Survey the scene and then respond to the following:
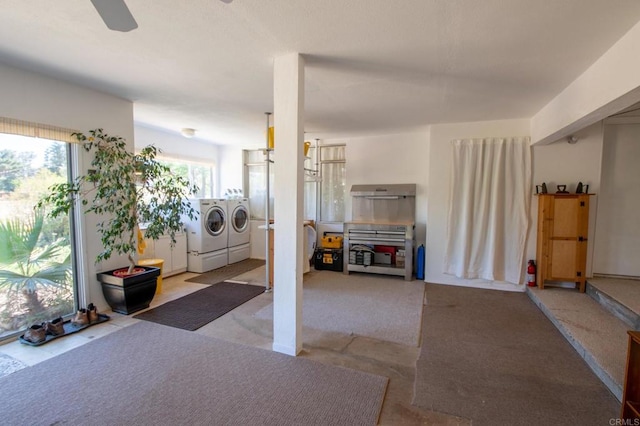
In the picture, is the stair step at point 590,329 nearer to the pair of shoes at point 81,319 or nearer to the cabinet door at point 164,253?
the pair of shoes at point 81,319

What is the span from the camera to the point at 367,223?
491cm

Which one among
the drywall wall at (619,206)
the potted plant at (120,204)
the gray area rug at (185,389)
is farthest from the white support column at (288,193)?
the drywall wall at (619,206)

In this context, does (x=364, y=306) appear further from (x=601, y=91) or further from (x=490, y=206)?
(x=601, y=91)

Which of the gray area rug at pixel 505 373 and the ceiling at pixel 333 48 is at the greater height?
the ceiling at pixel 333 48

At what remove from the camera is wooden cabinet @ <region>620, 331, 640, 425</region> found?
160 cm

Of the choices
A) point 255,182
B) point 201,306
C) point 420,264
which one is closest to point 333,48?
point 201,306

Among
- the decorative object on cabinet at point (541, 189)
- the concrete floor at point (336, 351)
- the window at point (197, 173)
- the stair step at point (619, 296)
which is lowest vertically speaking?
the concrete floor at point (336, 351)

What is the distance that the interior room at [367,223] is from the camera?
Result: 5.97 ft

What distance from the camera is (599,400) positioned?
192 centimetres

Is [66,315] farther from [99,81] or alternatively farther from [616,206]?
[616,206]

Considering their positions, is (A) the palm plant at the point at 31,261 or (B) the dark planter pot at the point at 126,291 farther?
(B) the dark planter pot at the point at 126,291

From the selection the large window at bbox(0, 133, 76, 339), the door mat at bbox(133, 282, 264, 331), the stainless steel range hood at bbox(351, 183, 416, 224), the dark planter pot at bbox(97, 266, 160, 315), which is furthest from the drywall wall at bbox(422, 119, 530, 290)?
the large window at bbox(0, 133, 76, 339)

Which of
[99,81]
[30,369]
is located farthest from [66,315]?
[99,81]

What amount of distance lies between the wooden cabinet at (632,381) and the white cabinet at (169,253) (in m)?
4.96
